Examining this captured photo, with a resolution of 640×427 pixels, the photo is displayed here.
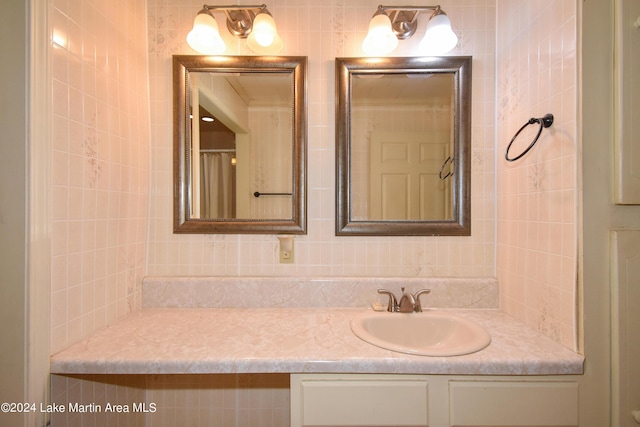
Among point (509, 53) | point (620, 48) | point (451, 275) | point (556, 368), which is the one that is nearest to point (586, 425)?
point (556, 368)

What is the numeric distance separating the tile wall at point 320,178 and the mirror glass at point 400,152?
52 mm

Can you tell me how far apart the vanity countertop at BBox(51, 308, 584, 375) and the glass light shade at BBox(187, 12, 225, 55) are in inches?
42.1

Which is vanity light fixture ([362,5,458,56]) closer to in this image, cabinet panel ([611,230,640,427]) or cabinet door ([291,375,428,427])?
cabinet panel ([611,230,640,427])

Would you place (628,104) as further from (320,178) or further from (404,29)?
(320,178)

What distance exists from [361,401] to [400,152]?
3.02 ft

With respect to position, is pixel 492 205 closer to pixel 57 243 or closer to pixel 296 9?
pixel 296 9

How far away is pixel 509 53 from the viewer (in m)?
1.07

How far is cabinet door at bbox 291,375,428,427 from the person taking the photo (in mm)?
755

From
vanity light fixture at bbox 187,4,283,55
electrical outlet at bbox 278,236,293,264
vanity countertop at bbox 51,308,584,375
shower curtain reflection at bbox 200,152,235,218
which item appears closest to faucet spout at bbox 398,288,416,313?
vanity countertop at bbox 51,308,584,375

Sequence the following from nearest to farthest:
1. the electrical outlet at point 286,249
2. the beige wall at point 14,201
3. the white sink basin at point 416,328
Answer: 1. the beige wall at point 14,201
2. the white sink basin at point 416,328
3. the electrical outlet at point 286,249


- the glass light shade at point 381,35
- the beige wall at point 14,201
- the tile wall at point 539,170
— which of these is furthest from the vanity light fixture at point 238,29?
the tile wall at point 539,170

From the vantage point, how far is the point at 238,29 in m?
1.12

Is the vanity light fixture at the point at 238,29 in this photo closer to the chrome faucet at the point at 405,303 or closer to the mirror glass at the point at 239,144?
the mirror glass at the point at 239,144

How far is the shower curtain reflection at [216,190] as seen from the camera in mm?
1184
